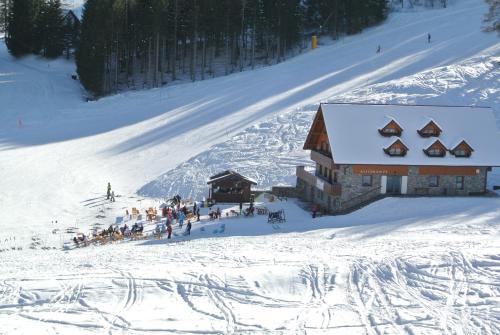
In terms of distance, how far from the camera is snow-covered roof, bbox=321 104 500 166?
35.0 metres

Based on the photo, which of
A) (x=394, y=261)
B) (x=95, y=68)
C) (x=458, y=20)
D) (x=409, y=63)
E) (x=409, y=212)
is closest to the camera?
(x=394, y=261)

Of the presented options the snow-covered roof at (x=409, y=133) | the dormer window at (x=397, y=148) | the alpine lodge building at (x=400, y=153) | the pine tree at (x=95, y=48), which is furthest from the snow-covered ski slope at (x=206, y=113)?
the dormer window at (x=397, y=148)

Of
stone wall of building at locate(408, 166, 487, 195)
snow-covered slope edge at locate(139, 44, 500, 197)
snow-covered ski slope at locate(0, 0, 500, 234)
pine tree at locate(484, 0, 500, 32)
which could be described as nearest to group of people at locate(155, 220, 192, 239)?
snow-covered ski slope at locate(0, 0, 500, 234)

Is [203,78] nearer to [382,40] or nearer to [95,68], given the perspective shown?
[95,68]

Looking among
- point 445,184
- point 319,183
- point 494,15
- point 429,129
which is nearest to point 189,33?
point 494,15

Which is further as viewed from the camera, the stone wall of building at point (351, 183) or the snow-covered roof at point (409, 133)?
the snow-covered roof at point (409, 133)

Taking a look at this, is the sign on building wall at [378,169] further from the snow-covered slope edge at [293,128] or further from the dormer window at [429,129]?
the snow-covered slope edge at [293,128]

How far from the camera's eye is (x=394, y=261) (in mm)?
22391

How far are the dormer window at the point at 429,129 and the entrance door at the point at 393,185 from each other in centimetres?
285

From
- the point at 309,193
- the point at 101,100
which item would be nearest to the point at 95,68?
the point at 101,100

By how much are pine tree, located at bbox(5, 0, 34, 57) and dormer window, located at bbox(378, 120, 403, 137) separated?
53.0 meters

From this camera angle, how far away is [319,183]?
36.0 metres

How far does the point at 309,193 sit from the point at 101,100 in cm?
2895

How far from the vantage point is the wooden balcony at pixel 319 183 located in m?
34.6
